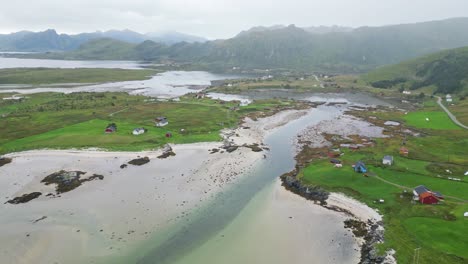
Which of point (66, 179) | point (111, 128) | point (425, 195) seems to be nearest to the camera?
point (425, 195)

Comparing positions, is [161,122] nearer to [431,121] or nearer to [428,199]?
[428,199]

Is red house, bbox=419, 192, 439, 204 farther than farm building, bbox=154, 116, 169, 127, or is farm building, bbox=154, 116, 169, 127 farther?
farm building, bbox=154, 116, 169, 127

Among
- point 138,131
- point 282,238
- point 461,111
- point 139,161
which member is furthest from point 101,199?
point 461,111

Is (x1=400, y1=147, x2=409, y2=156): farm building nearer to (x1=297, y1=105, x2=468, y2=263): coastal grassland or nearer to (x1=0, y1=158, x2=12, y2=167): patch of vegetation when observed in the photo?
(x1=297, y1=105, x2=468, y2=263): coastal grassland

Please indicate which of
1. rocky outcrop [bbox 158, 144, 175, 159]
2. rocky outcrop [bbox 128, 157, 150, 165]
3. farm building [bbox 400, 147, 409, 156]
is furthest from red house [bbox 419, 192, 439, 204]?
rocky outcrop [bbox 128, 157, 150, 165]

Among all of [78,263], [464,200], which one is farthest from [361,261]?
[78,263]

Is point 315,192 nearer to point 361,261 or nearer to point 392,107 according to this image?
point 361,261
